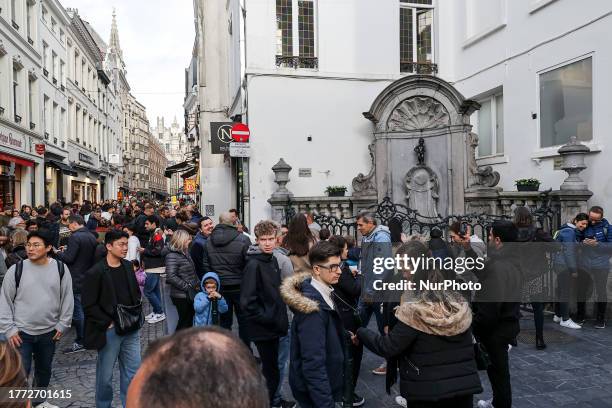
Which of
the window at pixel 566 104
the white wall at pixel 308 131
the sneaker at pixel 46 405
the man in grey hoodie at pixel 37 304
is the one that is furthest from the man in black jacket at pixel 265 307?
the window at pixel 566 104

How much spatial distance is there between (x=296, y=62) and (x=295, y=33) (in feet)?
3.15

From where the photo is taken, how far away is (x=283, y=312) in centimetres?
462

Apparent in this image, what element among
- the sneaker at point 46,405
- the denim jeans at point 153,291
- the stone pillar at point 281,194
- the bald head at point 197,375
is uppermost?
the stone pillar at point 281,194

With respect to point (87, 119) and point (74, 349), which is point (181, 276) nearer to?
point (74, 349)

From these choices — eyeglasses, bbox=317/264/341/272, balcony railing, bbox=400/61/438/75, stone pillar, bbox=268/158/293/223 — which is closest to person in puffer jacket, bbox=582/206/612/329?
eyeglasses, bbox=317/264/341/272

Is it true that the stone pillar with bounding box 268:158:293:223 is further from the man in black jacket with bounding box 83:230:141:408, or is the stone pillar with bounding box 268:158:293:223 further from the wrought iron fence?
the man in black jacket with bounding box 83:230:141:408

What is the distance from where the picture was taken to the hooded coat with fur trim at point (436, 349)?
2.94 metres

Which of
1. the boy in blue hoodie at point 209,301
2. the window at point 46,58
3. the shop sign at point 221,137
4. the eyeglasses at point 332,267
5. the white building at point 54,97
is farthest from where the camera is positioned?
the window at point 46,58

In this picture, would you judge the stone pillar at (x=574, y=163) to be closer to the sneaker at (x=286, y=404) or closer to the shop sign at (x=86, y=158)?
the sneaker at (x=286, y=404)

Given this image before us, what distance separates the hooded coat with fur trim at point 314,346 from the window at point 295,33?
11983mm

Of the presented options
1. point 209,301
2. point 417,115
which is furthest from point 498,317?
point 417,115

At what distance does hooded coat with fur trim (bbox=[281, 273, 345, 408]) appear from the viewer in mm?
3221

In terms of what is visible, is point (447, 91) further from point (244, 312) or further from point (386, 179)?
point (244, 312)

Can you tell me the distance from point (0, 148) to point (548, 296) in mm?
20574
